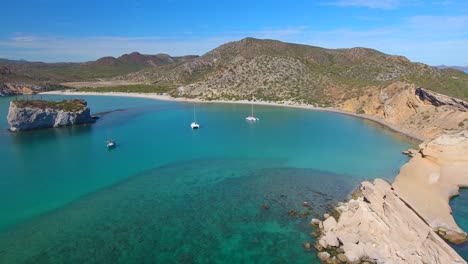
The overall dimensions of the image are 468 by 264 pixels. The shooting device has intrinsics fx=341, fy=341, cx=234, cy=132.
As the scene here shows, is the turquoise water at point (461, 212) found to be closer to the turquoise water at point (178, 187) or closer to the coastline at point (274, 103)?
the turquoise water at point (178, 187)

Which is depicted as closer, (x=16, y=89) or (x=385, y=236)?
(x=385, y=236)

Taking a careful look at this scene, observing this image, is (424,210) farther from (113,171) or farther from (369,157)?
(113,171)

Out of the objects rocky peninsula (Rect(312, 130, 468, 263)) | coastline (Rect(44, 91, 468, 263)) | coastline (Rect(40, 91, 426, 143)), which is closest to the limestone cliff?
coastline (Rect(40, 91, 426, 143))

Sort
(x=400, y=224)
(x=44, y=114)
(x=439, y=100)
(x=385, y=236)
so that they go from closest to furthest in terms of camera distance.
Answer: (x=385, y=236), (x=400, y=224), (x=439, y=100), (x=44, y=114)

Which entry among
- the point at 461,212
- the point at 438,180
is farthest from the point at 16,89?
the point at 461,212

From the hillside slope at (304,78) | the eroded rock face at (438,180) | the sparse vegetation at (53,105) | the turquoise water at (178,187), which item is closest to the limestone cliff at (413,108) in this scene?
the turquoise water at (178,187)

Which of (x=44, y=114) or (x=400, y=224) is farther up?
(x=44, y=114)

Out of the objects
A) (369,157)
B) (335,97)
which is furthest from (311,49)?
(369,157)

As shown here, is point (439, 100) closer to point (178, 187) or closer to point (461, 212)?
point (461, 212)

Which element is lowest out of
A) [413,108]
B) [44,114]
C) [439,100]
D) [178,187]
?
[178,187]
